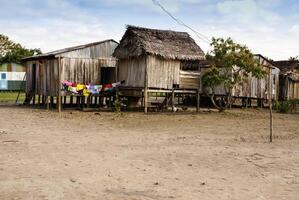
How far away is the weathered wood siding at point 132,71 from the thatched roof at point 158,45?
0.44 metres

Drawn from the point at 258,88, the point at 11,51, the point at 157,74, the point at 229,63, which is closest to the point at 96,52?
the point at 157,74

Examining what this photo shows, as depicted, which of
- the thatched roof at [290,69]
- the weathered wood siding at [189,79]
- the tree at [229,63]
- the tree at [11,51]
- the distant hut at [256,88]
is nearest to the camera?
the tree at [229,63]

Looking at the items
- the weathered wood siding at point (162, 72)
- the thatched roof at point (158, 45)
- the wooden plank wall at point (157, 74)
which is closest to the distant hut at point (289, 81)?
the wooden plank wall at point (157, 74)

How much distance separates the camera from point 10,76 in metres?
39.7

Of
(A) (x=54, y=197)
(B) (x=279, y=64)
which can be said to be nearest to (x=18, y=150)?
(A) (x=54, y=197)

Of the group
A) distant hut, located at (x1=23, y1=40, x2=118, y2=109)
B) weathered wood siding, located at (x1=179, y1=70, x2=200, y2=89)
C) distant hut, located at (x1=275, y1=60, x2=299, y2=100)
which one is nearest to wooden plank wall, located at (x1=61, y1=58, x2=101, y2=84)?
distant hut, located at (x1=23, y1=40, x2=118, y2=109)

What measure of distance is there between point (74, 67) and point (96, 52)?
1662mm

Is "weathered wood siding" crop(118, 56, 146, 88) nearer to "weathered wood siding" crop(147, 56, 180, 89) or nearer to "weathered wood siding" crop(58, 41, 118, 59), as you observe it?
"weathered wood siding" crop(147, 56, 180, 89)

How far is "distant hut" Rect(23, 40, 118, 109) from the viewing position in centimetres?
2248

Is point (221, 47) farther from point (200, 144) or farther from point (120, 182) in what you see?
point (120, 182)

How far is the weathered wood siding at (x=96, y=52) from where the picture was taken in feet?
74.8

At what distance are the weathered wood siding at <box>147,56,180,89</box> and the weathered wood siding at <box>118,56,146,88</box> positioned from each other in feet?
1.18

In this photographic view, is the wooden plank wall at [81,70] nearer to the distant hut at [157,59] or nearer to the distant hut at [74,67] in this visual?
the distant hut at [74,67]

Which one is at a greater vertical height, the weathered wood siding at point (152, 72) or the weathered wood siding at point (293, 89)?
the weathered wood siding at point (152, 72)
